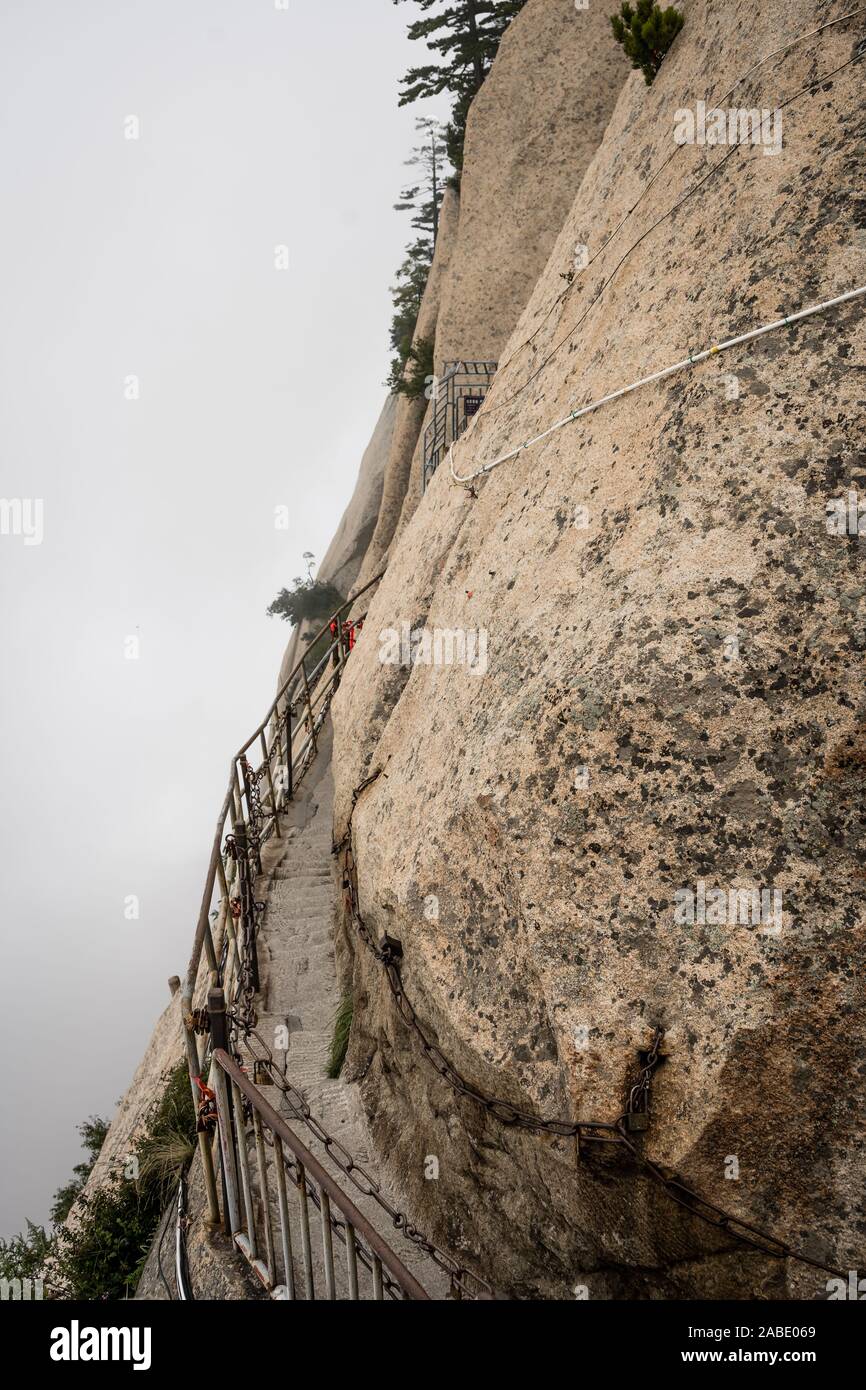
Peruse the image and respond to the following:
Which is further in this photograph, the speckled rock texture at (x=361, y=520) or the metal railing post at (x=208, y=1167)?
the speckled rock texture at (x=361, y=520)

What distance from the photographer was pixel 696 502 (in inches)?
207

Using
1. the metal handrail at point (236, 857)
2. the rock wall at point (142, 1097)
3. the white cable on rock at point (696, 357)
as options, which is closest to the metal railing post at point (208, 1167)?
the metal handrail at point (236, 857)

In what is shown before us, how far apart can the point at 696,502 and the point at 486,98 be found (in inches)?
623

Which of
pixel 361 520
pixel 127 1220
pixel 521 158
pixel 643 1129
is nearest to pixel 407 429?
pixel 361 520

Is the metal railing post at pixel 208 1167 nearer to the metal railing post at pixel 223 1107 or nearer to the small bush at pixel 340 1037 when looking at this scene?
the metal railing post at pixel 223 1107

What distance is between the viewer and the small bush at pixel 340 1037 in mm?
8180

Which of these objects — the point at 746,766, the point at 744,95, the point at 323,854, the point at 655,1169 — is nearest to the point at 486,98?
the point at 744,95

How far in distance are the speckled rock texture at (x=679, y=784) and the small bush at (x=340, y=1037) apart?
129 centimetres

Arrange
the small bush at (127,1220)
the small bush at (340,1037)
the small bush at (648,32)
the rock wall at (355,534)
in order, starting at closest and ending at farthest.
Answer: the small bush at (648,32) → the small bush at (340,1037) → the small bush at (127,1220) → the rock wall at (355,534)

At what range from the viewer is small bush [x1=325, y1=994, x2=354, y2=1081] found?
818 cm

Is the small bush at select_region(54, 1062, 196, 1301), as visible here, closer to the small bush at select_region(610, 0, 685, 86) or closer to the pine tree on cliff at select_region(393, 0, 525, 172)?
the small bush at select_region(610, 0, 685, 86)

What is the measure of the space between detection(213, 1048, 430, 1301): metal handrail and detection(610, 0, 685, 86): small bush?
28.6ft

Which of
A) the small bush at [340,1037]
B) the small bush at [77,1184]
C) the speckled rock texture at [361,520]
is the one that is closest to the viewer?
the small bush at [340,1037]
